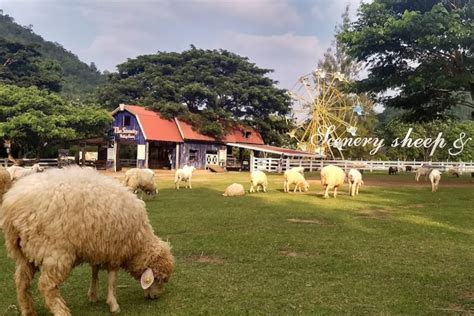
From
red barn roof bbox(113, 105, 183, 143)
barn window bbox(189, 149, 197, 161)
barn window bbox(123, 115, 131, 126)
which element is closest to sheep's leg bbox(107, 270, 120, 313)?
red barn roof bbox(113, 105, 183, 143)

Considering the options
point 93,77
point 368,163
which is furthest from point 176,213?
point 93,77

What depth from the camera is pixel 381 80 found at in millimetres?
27203

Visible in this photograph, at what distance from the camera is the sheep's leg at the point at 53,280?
4.66 metres

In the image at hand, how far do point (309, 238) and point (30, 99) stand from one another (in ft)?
92.9

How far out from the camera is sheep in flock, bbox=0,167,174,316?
4727mm

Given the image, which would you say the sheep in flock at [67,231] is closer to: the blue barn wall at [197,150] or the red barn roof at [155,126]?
the red barn roof at [155,126]

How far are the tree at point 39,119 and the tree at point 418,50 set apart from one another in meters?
19.6

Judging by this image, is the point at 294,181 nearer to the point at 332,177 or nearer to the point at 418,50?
the point at 332,177

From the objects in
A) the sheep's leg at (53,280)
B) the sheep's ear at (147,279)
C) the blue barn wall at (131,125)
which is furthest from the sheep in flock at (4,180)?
the blue barn wall at (131,125)

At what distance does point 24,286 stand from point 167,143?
36951 millimetres

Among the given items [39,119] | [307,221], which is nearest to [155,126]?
[39,119]

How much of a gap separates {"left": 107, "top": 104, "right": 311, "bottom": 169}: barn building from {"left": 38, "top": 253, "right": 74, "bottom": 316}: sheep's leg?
33733mm

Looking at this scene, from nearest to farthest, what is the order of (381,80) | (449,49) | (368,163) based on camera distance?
1. (449,49)
2. (381,80)
3. (368,163)

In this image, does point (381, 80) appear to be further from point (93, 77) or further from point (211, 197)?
point (93, 77)
